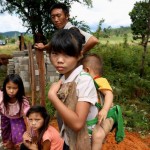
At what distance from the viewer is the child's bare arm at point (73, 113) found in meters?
1.54

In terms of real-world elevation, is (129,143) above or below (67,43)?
below

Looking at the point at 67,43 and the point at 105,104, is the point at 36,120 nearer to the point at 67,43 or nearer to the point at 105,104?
the point at 105,104

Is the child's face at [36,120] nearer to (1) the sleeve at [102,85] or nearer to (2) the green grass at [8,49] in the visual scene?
(1) the sleeve at [102,85]

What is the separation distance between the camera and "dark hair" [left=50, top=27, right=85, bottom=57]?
1614 millimetres

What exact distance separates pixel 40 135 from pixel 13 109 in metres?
0.81

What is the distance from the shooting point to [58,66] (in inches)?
63.8

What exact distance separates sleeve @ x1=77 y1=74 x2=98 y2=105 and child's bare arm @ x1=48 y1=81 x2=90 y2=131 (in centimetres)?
3

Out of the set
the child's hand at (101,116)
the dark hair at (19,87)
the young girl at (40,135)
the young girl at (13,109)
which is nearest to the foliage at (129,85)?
the young girl at (13,109)

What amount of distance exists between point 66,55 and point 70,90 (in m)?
0.19

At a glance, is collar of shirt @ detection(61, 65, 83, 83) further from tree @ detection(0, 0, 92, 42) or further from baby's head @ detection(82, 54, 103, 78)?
tree @ detection(0, 0, 92, 42)

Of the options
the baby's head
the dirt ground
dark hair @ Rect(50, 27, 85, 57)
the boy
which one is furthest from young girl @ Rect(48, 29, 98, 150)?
the dirt ground

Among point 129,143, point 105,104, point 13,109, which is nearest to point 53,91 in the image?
point 105,104

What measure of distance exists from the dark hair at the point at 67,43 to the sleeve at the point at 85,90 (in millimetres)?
137

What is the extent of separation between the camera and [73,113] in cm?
155
